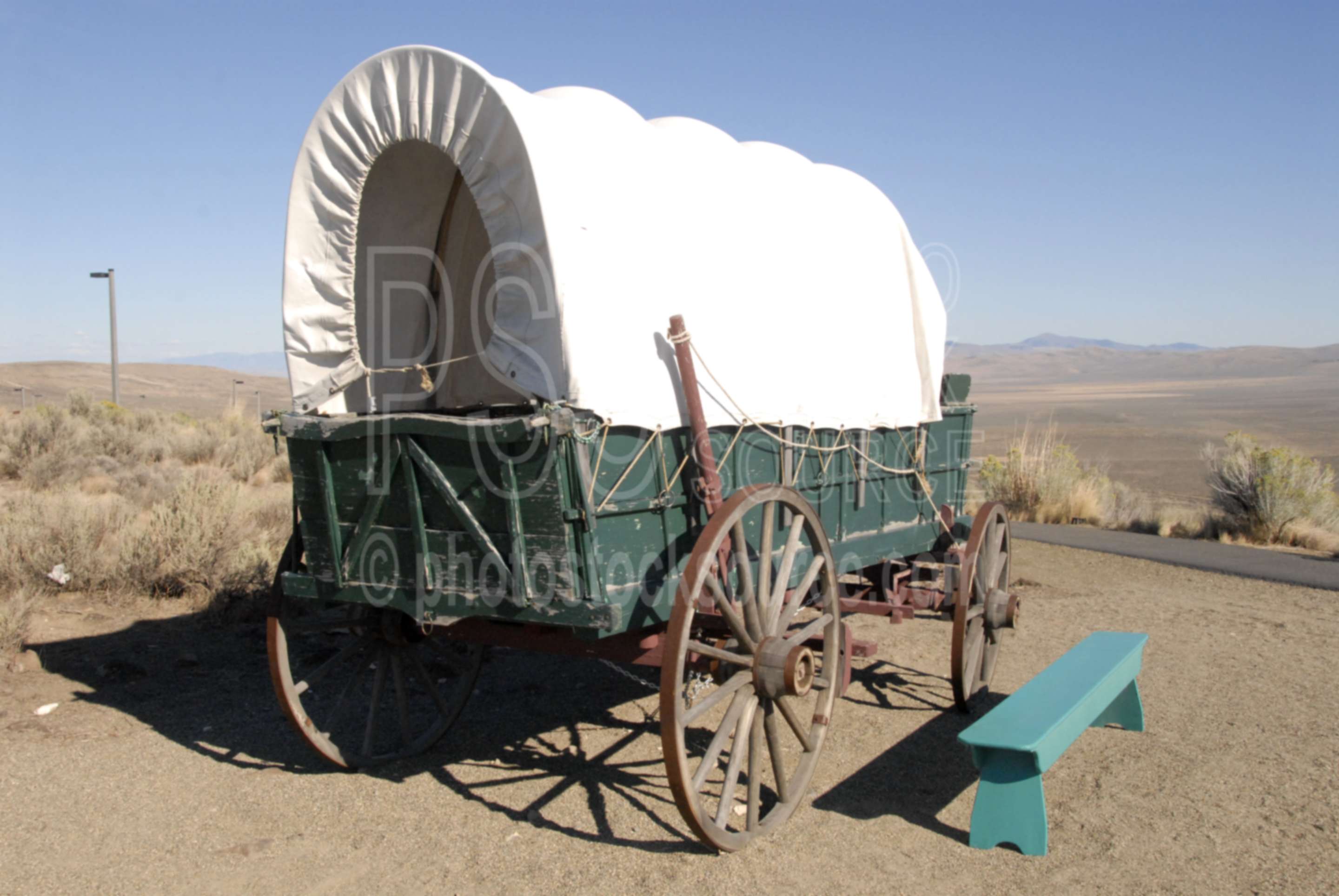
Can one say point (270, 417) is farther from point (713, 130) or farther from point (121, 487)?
point (121, 487)

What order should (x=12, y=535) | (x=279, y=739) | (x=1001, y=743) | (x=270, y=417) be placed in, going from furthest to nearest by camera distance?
(x=12, y=535) → (x=279, y=739) → (x=270, y=417) → (x=1001, y=743)

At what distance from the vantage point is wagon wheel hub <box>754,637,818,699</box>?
12.0 feet

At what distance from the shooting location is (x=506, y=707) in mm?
5496

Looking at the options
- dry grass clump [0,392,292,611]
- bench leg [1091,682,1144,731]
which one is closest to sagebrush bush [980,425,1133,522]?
bench leg [1091,682,1144,731]

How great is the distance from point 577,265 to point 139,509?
793 cm

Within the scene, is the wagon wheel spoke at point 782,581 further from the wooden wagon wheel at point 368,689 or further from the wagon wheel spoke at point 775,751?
the wooden wagon wheel at point 368,689

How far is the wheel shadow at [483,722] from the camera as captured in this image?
420cm

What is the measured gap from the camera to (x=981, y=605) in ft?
17.7

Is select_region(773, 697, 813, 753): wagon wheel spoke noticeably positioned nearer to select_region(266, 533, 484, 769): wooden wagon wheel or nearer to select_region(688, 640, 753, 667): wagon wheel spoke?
select_region(688, 640, 753, 667): wagon wheel spoke

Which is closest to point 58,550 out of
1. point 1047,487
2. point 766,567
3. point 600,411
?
point 600,411

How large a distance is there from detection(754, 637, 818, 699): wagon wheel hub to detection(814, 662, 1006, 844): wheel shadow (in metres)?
0.74

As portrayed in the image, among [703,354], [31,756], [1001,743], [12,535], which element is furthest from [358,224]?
[12,535]

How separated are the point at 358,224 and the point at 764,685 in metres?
2.61

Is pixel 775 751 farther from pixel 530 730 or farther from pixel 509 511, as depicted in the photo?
pixel 530 730
